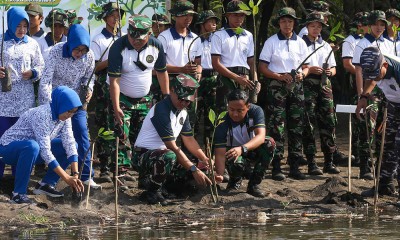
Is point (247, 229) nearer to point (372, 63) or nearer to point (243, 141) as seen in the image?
point (243, 141)

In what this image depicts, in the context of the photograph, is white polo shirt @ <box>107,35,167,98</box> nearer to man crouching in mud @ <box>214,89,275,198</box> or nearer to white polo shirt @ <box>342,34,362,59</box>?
man crouching in mud @ <box>214,89,275,198</box>

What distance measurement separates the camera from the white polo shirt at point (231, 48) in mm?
13648

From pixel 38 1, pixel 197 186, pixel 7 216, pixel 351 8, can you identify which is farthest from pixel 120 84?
pixel 351 8

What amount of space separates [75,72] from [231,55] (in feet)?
6.96

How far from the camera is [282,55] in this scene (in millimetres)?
13609

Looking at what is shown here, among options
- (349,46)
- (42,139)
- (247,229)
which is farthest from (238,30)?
(247,229)

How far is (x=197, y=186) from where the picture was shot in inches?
488

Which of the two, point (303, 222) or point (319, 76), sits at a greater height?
point (319, 76)

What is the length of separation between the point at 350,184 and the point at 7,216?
12.8ft

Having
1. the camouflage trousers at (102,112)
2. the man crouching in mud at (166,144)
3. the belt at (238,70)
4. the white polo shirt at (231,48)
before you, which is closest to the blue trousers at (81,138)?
the camouflage trousers at (102,112)

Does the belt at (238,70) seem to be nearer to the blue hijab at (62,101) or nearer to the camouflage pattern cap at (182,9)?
the camouflage pattern cap at (182,9)

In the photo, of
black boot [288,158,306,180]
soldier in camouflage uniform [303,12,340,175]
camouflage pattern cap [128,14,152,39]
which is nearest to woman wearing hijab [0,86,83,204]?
camouflage pattern cap [128,14,152,39]

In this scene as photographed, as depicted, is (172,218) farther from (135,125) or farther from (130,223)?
(135,125)

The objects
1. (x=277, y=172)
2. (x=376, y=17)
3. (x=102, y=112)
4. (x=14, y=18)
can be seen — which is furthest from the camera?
(x=376, y=17)
